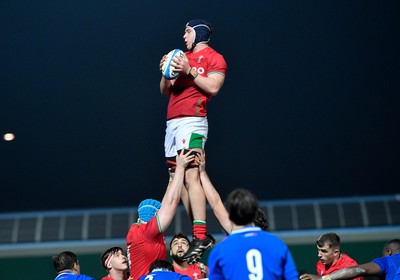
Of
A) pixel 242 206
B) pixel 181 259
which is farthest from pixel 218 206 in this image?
pixel 242 206

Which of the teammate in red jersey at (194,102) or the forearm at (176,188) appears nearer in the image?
the forearm at (176,188)

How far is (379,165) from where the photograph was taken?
20422 mm

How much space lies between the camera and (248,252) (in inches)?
169

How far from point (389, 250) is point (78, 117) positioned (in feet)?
36.6

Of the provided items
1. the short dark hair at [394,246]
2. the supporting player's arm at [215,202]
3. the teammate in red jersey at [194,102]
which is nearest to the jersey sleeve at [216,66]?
the teammate in red jersey at [194,102]

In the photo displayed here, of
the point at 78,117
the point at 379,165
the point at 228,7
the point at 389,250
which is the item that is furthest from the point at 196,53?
the point at 379,165

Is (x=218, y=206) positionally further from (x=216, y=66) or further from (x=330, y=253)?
(x=330, y=253)

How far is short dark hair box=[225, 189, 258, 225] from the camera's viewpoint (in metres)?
4.30

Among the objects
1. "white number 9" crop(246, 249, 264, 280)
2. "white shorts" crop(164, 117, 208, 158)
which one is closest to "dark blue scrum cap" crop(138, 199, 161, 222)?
"white shorts" crop(164, 117, 208, 158)

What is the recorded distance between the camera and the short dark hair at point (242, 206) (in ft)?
14.1

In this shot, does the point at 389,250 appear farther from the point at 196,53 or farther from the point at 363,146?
the point at 363,146

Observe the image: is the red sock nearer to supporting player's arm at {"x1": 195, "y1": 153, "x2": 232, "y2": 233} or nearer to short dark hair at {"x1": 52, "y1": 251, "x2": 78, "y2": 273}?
supporting player's arm at {"x1": 195, "y1": 153, "x2": 232, "y2": 233}

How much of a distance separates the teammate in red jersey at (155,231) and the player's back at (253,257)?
190 cm

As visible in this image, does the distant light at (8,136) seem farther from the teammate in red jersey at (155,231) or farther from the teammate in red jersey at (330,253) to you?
the teammate in red jersey at (330,253)
